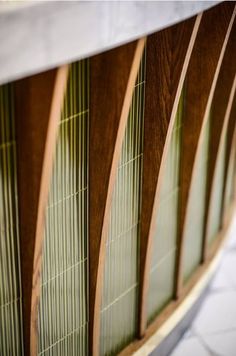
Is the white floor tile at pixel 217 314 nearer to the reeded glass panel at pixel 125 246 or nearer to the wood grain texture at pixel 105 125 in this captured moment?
the reeded glass panel at pixel 125 246

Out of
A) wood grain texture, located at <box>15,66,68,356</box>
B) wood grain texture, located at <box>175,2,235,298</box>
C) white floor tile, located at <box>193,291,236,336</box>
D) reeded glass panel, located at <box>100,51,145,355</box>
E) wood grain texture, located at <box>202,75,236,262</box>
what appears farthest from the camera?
white floor tile, located at <box>193,291,236,336</box>

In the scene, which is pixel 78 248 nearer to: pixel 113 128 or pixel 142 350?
pixel 113 128

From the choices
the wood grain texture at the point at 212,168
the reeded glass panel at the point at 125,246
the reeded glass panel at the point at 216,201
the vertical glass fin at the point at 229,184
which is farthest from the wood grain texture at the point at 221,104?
the reeded glass panel at the point at 125,246

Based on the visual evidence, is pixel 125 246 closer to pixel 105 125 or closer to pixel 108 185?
pixel 108 185

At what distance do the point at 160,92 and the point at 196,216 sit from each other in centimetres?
534

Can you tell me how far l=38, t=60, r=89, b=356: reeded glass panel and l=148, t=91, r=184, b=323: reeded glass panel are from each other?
2.56 m

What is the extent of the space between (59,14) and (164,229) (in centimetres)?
764

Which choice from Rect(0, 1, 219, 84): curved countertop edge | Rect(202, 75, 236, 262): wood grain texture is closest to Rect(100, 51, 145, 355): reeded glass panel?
Rect(0, 1, 219, 84): curved countertop edge

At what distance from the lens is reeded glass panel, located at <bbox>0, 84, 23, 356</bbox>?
340 inches

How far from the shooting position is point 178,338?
15.2m

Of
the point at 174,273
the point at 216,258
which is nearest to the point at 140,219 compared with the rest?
the point at 174,273

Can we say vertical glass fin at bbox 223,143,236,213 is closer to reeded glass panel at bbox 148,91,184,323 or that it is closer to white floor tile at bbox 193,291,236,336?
white floor tile at bbox 193,291,236,336

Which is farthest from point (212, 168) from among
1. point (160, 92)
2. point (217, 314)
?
point (160, 92)

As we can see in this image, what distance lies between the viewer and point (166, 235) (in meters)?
14.1
